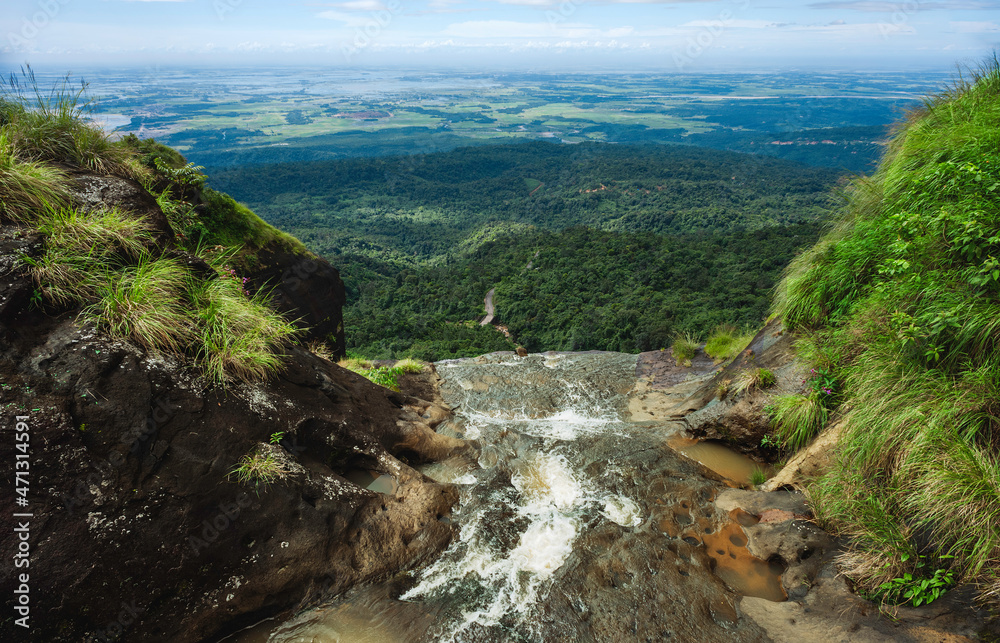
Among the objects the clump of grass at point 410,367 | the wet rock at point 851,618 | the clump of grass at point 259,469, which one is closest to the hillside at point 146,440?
the clump of grass at point 259,469

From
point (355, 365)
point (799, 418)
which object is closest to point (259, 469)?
point (799, 418)

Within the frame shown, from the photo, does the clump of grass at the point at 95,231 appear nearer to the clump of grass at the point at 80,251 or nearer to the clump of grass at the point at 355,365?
the clump of grass at the point at 80,251

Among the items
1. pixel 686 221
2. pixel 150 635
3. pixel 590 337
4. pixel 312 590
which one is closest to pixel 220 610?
pixel 150 635

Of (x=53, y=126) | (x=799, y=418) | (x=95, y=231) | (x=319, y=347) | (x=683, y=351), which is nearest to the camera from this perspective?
(x=95, y=231)

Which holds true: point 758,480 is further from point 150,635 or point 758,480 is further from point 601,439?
point 150,635

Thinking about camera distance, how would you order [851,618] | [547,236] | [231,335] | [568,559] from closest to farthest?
[851,618], [231,335], [568,559], [547,236]

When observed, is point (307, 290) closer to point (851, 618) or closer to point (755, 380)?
point (755, 380)
